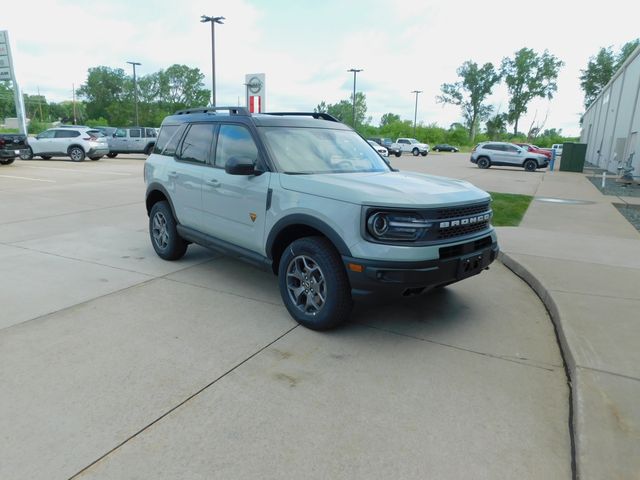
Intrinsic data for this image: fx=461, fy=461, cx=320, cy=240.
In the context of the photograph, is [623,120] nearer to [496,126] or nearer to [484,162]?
[484,162]

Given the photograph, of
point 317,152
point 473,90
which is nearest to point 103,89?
point 473,90

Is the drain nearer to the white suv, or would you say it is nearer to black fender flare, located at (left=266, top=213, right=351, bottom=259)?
black fender flare, located at (left=266, top=213, right=351, bottom=259)

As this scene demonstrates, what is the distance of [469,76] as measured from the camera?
306ft

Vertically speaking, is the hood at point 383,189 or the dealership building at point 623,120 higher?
the dealership building at point 623,120

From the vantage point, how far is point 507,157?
29.3 m

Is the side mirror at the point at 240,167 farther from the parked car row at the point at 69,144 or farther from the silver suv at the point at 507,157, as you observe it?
the silver suv at the point at 507,157

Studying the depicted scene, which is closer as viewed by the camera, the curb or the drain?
the curb

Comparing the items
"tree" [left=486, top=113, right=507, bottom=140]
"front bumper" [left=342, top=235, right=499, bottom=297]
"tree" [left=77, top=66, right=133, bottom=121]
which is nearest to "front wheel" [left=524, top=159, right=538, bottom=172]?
"front bumper" [left=342, top=235, right=499, bottom=297]

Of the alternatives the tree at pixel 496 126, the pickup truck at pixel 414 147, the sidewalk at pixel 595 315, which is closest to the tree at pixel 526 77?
the tree at pixel 496 126

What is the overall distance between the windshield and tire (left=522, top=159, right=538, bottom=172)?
Result: 26576 mm

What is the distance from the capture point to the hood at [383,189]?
3.53 m

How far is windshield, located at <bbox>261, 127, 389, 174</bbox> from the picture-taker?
14.3 ft

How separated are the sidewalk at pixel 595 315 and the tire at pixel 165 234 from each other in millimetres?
4298

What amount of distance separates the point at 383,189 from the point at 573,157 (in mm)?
27857
